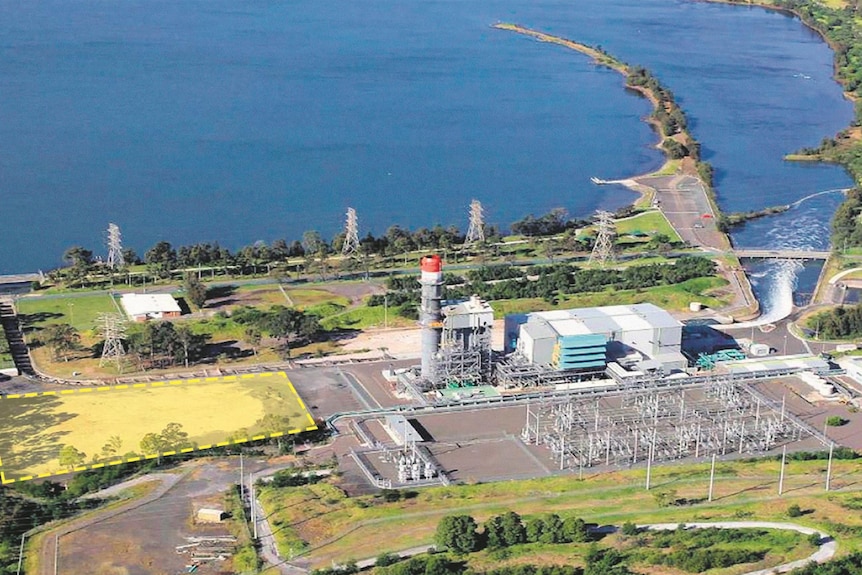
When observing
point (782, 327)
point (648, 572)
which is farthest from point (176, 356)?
point (782, 327)

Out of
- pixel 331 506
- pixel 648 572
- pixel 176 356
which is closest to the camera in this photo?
pixel 648 572

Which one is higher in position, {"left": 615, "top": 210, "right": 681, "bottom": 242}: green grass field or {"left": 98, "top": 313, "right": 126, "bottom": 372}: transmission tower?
{"left": 615, "top": 210, "right": 681, "bottom": 242}: green grass field

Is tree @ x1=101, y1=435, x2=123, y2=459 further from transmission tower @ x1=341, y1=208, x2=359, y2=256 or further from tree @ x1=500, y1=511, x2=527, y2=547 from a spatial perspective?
transmission tower @ x1=341, y1=208, x2=359, y2=256

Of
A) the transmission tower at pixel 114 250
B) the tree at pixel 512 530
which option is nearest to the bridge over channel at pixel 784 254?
the transmission tower at pixel 114 250

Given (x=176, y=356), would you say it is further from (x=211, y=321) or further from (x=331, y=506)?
(x=331, y=506)

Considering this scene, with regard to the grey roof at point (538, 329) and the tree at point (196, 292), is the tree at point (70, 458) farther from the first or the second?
the grey roof at point (538, 329)

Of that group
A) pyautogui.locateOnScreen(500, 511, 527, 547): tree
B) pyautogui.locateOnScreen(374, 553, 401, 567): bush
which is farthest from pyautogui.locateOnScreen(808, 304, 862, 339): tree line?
pyautogui.locateOnScreen(374, 553, 401, 567): bush
